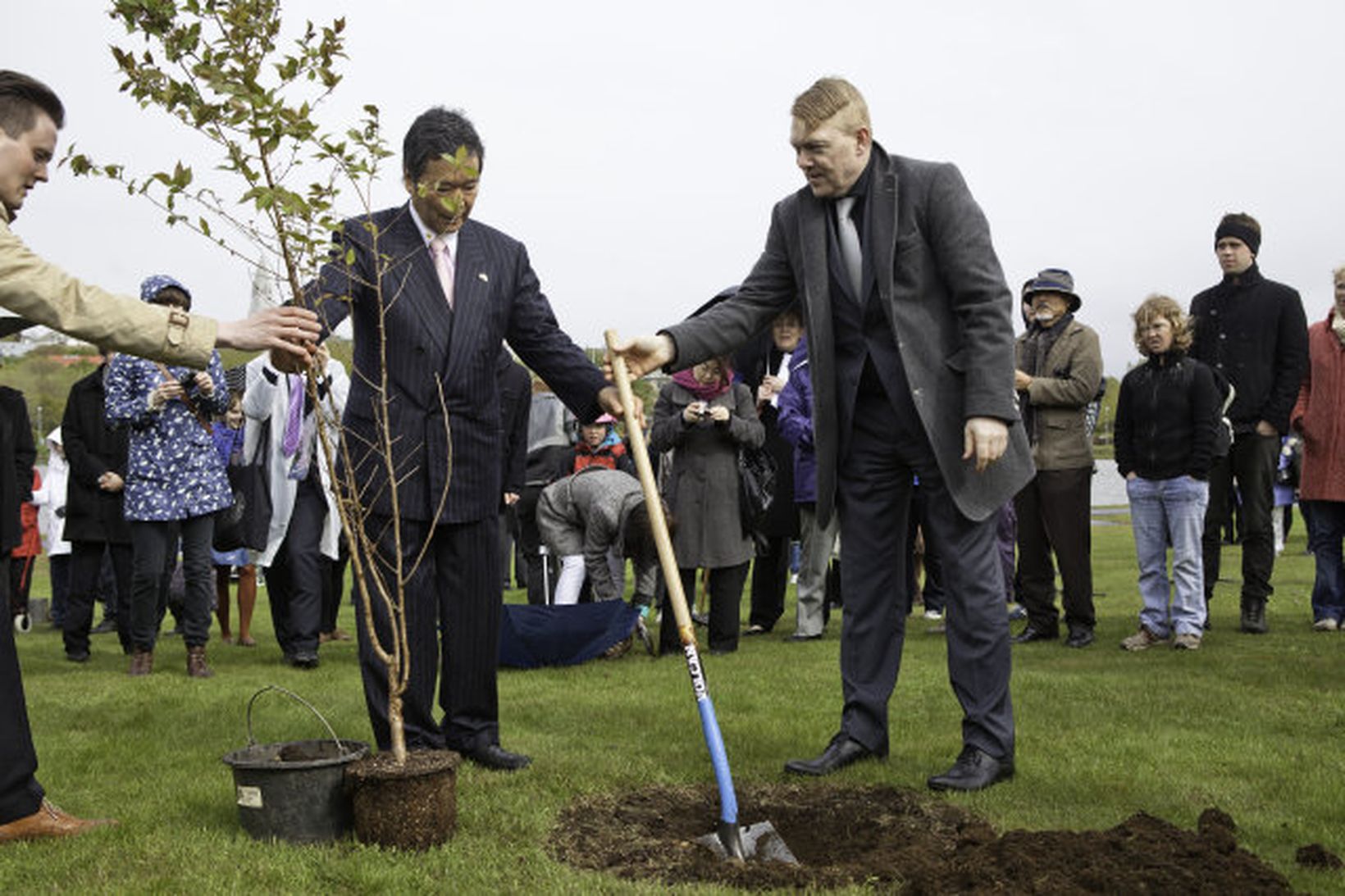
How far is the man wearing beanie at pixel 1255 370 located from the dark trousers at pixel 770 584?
3.34 meters

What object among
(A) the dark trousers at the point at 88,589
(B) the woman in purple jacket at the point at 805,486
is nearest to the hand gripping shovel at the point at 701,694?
(B) the woman in purple jacket at the point at 805,486

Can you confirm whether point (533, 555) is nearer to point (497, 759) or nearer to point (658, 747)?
point (658, 747)

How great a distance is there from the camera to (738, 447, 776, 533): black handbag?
895cm

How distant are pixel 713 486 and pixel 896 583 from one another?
153 inches

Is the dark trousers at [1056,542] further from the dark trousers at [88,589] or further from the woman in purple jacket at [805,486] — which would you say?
the dark trousers at [88,589]

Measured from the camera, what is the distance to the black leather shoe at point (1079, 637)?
853 centimetres

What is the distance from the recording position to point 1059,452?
8.53 m

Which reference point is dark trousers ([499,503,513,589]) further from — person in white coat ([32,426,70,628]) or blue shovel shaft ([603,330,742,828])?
person in white coat ([32,426,70,628])

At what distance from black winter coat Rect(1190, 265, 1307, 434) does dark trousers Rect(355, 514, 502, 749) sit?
6093 millimetres

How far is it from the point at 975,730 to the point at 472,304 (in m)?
2.51

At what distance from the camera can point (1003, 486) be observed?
15.8 feet

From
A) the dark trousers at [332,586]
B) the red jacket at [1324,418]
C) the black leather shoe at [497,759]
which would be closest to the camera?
the black leather shoe at [497,759]

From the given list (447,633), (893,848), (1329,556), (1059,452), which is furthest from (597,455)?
(893,848)

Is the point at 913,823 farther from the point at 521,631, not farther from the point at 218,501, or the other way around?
the point at 218,501
